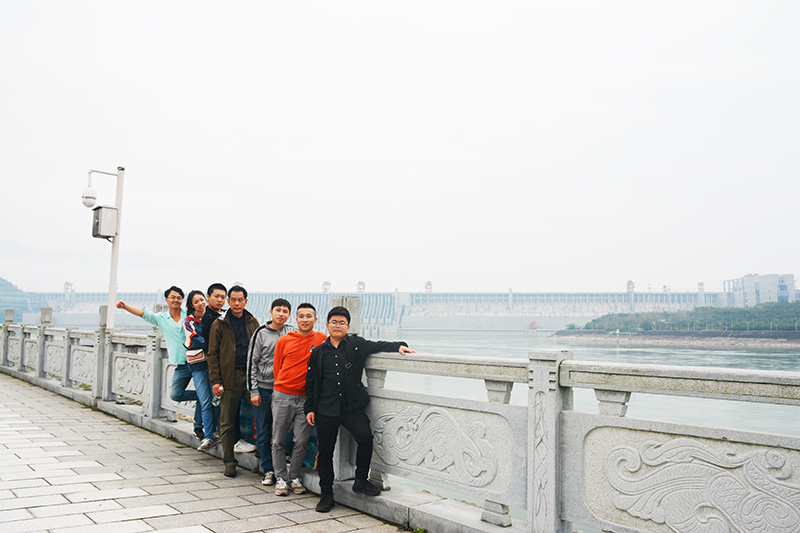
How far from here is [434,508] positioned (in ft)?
12.0

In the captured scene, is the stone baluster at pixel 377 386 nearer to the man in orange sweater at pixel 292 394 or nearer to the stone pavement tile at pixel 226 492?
the man in orange sweater at pixel 292 394

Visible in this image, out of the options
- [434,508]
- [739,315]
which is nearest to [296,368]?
[434,508]

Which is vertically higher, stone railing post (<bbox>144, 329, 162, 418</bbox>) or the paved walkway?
stone railing post (<bbox>144, 329, 162, 418</bbox>)

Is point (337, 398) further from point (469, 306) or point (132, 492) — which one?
point (469, 306)

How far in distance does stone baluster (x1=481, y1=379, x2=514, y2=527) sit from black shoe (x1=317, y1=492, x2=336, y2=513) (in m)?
1.11

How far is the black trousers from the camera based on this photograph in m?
3.88

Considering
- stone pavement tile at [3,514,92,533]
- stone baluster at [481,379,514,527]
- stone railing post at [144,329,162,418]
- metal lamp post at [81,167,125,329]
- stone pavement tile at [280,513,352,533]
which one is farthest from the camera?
metal lamp post at [81,167,125,329]

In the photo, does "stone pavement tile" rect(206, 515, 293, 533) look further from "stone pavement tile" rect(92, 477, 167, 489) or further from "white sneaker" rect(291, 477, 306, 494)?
"stone pavement tile" rect(92, 477, 167, 489)

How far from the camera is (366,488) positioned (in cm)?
391

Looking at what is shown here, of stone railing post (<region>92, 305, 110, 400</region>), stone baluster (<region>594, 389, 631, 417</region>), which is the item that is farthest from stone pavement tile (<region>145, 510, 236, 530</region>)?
stone railing post (<region>92, 305, 110, 400</region>)

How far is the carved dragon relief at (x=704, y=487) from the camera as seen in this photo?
2.37 m

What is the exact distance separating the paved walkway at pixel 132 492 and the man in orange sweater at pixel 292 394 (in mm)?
239

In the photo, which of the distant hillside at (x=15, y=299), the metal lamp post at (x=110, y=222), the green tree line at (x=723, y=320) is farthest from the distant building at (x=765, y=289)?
the distant hillside at (x=15, y=299)

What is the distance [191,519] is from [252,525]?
41 centimetres
